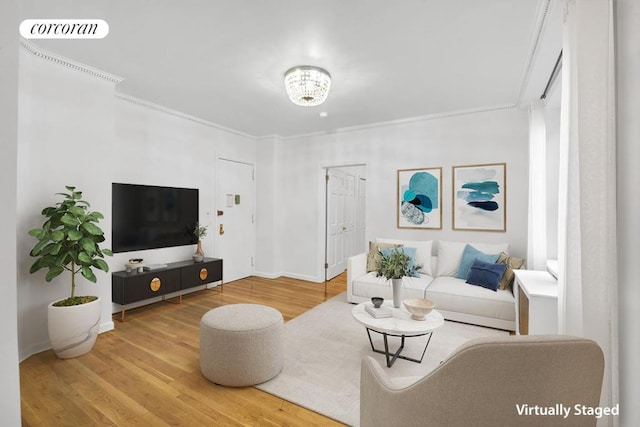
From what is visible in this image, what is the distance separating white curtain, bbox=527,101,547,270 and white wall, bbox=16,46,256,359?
465 cm

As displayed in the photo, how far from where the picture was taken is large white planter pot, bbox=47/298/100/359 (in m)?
2.54

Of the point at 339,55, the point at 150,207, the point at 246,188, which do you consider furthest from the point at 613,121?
the point at 246,188

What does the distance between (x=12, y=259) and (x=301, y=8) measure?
209 centimetres

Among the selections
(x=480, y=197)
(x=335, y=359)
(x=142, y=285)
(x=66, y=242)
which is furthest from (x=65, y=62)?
(x=480, y=197)

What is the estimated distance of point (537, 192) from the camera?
3.43 meters

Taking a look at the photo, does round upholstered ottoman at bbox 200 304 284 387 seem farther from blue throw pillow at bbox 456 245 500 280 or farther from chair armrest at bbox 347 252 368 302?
blue throw pillow at bbox 456 245 500 280

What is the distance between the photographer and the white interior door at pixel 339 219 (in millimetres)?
5625

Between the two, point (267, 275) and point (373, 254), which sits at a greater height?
point (373, 254)

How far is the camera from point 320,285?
5.25 m

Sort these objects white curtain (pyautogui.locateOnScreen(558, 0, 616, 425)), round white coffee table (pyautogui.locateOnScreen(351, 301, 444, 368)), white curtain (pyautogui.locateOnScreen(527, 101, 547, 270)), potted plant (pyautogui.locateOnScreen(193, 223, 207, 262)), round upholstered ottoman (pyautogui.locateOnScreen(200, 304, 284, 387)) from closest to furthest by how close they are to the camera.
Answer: white curtain (pyautogui.locateOnScreen(558, 0, 616, 425)), round upholstered ottoman (pyautogui.locateOnScreen(200, 304, 284, 387)), round white coffee table (pyautogui.locateOnScreen(351, 301, 444, 368)), white curtain (pyautogui.locateOnScreen(527, 101, 547, 270)), potted plant (pyautogui.locateOnScreen(193, 223, 207, 262))

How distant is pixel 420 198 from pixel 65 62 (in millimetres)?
4428

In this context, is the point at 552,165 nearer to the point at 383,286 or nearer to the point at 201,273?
the point at 383,286

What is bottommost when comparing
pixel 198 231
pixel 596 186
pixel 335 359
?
pixel 335 359

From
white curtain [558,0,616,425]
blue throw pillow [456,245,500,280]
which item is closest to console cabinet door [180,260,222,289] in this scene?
blue throw pillow [456,245,500,280]
